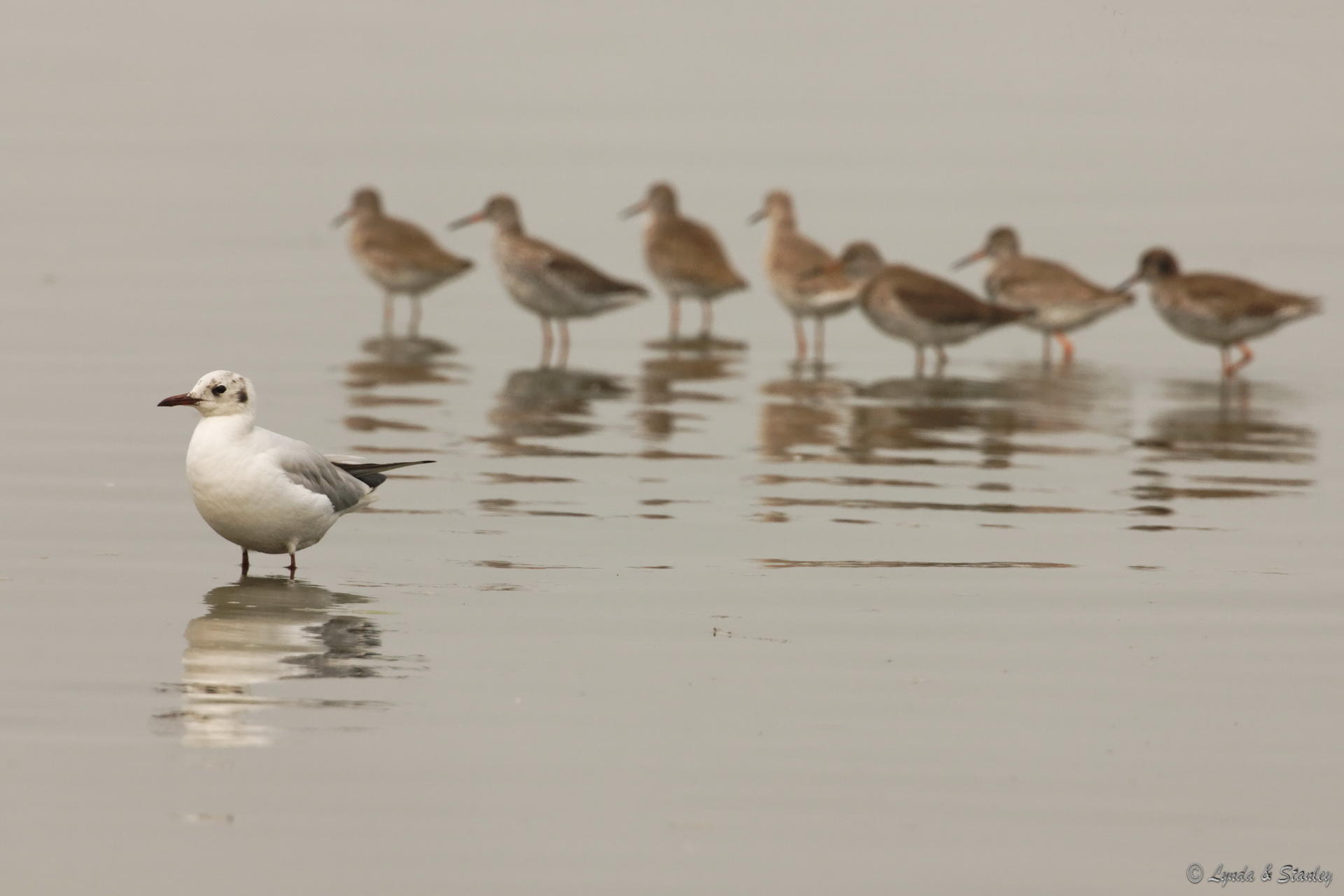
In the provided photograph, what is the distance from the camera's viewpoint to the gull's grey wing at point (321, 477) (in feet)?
36.6

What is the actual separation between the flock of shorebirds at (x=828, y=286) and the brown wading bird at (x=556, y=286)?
0.05 feet

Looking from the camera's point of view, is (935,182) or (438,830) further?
(935,182)

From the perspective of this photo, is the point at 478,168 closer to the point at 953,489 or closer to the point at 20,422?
the point at 20,422

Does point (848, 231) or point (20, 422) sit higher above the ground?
point (848, 231)

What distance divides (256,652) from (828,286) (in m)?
13.9

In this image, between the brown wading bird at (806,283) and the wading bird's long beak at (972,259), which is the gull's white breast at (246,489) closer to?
the brown wading bird at (806,283)

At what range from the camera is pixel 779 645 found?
9.91 metres

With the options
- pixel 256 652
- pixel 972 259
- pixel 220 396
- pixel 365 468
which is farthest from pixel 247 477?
pixel 972 259

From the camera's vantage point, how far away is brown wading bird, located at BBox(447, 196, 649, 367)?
73.3ft

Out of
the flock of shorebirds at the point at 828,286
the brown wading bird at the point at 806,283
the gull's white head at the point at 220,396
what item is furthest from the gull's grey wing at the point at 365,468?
the brown wading bird at the point at 806,283

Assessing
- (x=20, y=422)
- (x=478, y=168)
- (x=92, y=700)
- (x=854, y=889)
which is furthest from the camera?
(x=478, y=168)

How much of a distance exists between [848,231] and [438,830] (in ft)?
78.9

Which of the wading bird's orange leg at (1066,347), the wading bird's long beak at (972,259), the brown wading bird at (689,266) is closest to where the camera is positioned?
the wading bird's orange leg at (1066,347)

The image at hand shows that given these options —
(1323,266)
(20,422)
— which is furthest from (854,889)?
(1323,266)
